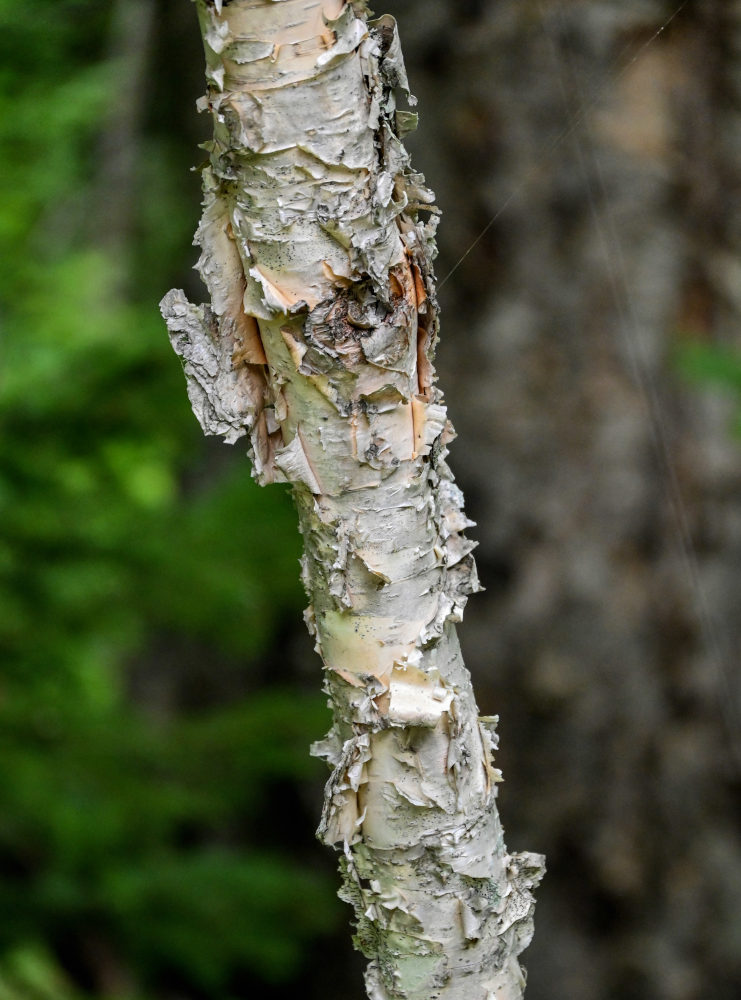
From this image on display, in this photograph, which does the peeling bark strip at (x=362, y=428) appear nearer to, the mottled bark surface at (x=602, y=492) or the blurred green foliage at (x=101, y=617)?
the blurred green foliage at (x=101, y=617)

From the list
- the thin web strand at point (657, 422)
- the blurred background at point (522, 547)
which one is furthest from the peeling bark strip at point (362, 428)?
the thin web strand at point (657, 422)

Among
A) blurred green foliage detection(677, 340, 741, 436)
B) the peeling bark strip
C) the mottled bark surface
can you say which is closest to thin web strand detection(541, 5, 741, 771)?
the mottled bark surface

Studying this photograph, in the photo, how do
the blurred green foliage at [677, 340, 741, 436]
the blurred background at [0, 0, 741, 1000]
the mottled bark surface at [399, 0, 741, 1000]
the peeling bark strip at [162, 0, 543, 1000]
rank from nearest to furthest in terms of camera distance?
the peeling bark strip at [162, 0, 543, 1000]
the blurred green foliage at [677, 340, 741, 436]
the blurred background at [0, 0, 741, 1000]
the mottled bark surface at [399, 0, 741, 1000]

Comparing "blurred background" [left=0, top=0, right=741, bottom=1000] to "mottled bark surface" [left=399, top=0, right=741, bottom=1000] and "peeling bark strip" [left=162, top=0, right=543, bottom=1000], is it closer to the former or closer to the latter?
"mottled bark surface" [left=399, top=0, right=741, bottom=1000]

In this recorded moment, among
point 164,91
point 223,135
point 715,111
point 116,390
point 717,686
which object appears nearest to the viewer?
point 223,135

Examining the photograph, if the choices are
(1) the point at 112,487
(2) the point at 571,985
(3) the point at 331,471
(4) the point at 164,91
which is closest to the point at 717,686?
(2) the point at 571,985

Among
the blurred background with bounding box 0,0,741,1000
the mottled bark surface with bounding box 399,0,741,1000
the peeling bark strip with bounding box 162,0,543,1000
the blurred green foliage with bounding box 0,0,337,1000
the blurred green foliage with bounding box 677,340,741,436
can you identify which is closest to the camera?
the peeling bark strip with bounding box 162,0,543,1000

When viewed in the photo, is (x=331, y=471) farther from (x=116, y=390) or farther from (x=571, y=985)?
(x=571, y=985)
